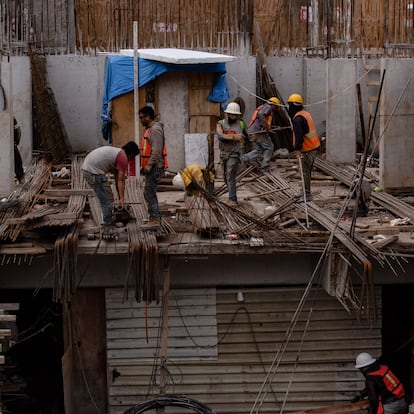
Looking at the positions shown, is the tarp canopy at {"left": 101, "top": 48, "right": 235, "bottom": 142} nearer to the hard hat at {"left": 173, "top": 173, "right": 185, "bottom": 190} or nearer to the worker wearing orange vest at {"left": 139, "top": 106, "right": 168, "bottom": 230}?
the hard hat at {"left": 173, "top": 173, "right": 185, "bottom": 190}

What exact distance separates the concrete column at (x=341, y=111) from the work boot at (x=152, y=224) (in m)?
7.42

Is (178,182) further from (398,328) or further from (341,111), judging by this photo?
(341,111)

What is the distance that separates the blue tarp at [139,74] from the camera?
65.6ft

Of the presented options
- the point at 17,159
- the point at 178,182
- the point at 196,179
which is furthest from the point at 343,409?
the point at 17,159

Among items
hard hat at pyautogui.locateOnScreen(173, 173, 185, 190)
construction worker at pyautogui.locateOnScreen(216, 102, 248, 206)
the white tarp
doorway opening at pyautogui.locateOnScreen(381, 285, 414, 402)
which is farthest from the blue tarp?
doorway opening at pyautogui.locateOnScreen(381, 285, 414, 402)

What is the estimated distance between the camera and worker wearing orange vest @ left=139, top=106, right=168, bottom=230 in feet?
45.1

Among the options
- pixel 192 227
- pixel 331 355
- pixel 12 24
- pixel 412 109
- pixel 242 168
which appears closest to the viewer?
pixel 192 227

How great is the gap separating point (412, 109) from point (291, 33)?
6.65m

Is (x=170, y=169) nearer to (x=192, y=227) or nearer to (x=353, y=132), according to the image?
(x=353, y=132)

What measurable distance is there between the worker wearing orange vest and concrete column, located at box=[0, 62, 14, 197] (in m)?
3.25

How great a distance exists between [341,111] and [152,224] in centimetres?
777

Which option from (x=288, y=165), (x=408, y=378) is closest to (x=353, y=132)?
(x=288, y=165)

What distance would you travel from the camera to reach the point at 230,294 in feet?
49.8

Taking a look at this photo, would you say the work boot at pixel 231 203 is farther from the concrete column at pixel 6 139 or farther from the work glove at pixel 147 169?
the concrete column at pixel 6 139
